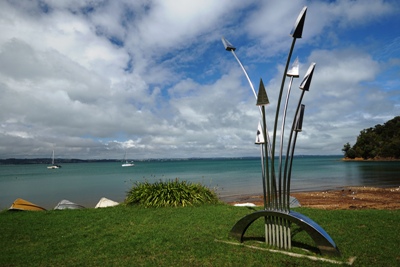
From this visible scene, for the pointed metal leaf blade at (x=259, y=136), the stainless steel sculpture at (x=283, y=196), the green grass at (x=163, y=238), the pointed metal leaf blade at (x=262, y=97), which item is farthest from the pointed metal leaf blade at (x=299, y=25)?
the green grass at (x=163, y=238)

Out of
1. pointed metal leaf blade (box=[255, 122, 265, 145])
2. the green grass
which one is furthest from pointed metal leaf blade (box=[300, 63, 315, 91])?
the green grass

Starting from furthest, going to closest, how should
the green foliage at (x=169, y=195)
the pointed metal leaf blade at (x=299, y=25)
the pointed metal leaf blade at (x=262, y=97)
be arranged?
the green foliage at (x=169, y=195) → the pointed metal leaf blade at (x=262, y=97) → the pointed metal leaf blade at (x=299, y=25)

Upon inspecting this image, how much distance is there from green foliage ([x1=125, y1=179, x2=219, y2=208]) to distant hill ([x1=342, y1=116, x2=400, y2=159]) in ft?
246

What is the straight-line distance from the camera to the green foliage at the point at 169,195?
35.4 ft

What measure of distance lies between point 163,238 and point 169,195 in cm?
457

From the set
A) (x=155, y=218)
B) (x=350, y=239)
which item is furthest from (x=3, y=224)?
(x=350, y=239)

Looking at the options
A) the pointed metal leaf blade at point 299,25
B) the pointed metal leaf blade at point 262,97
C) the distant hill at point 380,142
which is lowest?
the pointed metal leaf blade at point 262,97

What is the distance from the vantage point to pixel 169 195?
11008 mm

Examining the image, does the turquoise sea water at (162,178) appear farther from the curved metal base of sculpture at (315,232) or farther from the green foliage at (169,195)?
the curved metal base of sculpture at (315,232)

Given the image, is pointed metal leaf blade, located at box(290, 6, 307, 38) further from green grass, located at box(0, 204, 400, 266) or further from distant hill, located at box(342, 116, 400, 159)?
distant hill, located at box(342, 116, 400, 159)

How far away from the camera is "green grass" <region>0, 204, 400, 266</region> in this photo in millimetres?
5055

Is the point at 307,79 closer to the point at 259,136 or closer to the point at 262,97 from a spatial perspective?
the point at 262,97

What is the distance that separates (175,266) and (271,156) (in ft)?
8.66

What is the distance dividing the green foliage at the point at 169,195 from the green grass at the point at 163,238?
0.71m
